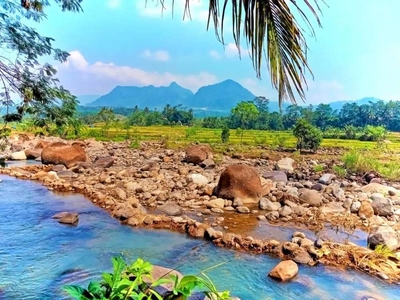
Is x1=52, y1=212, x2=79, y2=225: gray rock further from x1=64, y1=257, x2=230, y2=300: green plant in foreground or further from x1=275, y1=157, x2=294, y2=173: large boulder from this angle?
x1=275, y1=157, x2=294, y2=173: large boulder

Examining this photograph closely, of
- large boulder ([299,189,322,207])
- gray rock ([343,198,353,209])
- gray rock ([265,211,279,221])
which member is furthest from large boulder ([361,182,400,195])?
gray rock ([265,211,279,221])

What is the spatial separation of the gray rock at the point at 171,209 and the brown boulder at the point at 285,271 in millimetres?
3130

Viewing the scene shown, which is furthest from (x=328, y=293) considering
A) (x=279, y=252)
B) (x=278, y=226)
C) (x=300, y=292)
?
(x=278, y=226)

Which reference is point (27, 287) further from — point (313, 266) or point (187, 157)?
point (187, 157)

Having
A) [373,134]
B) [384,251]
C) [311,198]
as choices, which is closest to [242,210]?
[311,198]

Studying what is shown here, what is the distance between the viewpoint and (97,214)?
7547 millimetres

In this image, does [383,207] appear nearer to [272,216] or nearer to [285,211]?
[285,211]

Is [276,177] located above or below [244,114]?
below

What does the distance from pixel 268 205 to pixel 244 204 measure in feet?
1.90

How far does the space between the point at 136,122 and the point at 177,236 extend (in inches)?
1324

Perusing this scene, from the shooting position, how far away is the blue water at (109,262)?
173 inches

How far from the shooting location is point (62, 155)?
13344mm

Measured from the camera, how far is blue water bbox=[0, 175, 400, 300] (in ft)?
14.4

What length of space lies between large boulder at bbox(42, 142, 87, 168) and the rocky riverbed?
38 mm
